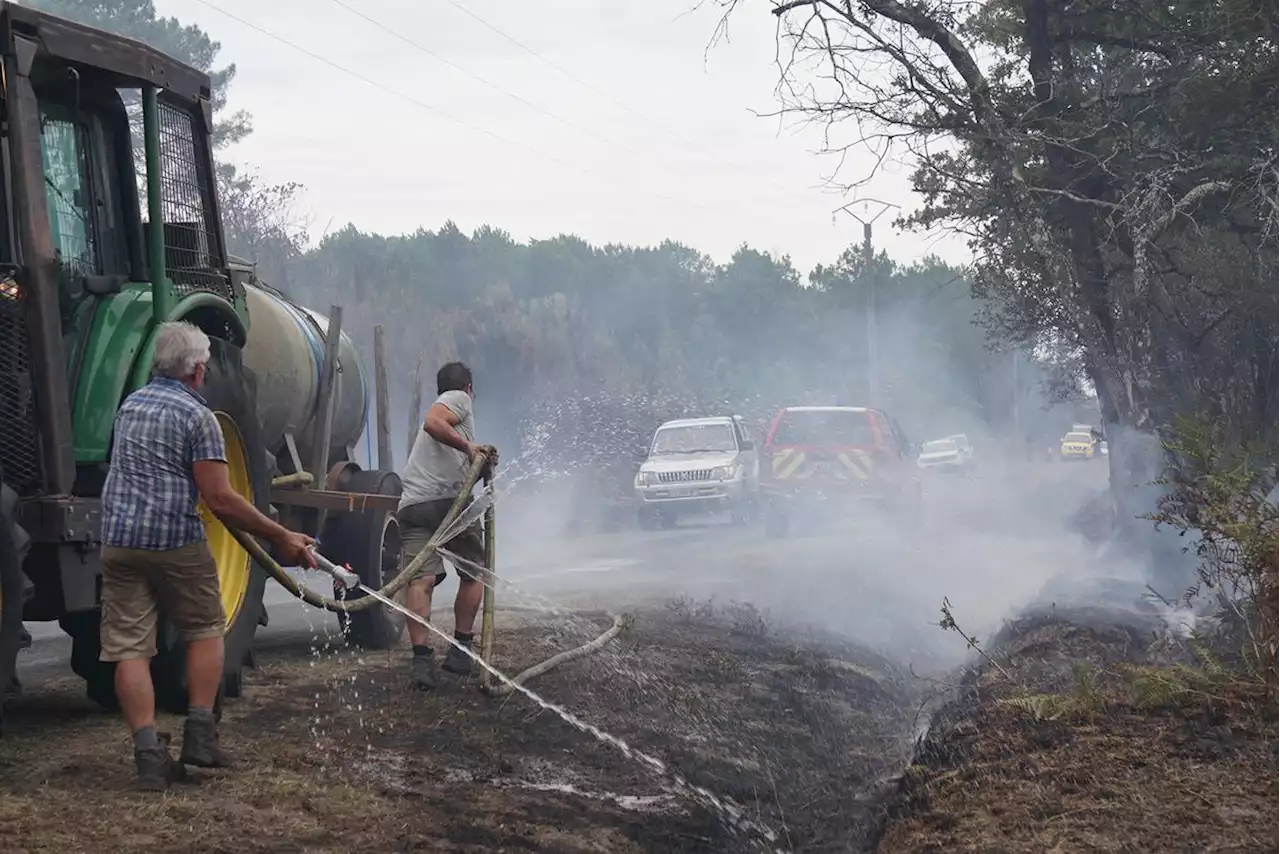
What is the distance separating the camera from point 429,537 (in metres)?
8.80

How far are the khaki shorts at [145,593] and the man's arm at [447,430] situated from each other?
2.53 m

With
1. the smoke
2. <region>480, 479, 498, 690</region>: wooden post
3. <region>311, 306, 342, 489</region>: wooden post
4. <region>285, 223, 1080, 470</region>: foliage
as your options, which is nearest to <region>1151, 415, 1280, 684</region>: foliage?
the smoke

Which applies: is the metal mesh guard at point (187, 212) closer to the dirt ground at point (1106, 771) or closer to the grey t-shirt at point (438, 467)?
the grey t-shirt at point (438, 467)

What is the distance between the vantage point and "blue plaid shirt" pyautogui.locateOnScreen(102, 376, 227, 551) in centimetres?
589

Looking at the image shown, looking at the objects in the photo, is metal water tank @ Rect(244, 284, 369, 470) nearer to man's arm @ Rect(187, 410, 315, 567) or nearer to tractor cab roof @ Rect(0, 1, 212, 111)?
tractor cab roof @ Rect(0, 1, 212, 111)

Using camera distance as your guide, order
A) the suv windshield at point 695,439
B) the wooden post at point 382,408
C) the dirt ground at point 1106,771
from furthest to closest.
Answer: the suv windshield at point 695,439
the wooden post at point 382,408
the dirt ground at point 1106,771

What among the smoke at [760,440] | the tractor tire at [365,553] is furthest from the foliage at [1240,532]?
the tractor tire at [365,553]

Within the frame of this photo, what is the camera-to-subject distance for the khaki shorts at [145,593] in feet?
19.5

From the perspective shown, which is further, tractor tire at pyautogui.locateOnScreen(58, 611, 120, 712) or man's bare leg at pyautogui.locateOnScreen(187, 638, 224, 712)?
tractor tire at pyautogui.locateOnScreen(58, 611, 120, 712)

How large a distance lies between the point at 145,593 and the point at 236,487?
1755 millimetres

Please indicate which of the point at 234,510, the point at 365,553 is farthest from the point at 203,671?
the point at 365,553

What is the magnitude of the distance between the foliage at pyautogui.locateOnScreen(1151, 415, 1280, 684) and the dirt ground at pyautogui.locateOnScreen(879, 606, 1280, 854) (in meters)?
0.33

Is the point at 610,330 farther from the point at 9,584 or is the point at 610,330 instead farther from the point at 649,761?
the point at 9,584

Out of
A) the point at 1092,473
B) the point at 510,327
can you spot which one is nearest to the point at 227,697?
the point at 510,327
